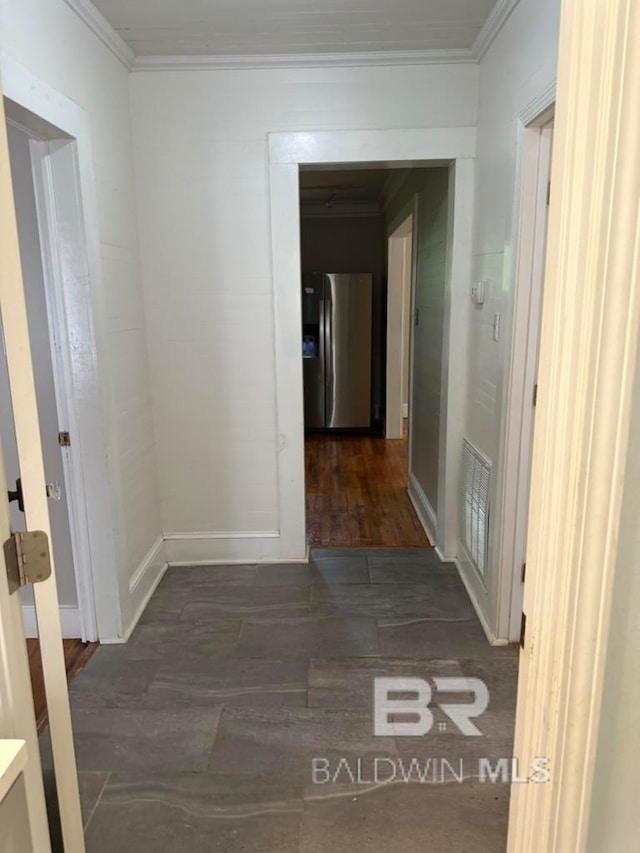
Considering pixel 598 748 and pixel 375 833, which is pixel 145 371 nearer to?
pixel 375 833

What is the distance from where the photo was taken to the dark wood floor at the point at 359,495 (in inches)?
142

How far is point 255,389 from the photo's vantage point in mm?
3074

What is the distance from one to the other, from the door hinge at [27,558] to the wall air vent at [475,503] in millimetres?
1982

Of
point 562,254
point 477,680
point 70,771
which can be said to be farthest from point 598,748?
point 477,680

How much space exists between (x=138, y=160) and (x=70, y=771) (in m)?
2.62

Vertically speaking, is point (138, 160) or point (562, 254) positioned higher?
point (138, 160)

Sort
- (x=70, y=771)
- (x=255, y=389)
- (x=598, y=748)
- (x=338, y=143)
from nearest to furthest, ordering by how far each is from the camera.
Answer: (x=598, y=748) → (x=70, y=771) → (x=338, y=143) → (x=255, y=389)

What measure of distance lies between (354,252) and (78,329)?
4849 millimetres

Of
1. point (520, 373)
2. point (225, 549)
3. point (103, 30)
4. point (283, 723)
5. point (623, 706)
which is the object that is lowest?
point (283, 723)

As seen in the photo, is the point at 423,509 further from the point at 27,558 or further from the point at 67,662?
the point at 27,558

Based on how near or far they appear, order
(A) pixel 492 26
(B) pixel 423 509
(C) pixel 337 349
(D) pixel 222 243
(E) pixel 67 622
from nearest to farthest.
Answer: (A) pixel 492 26
(E) pixel 67 622
(D) pixel 222 243
(B) pixel 423 509
(C) pixel 337 349

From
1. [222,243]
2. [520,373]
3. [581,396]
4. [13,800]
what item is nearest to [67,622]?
[13,800]

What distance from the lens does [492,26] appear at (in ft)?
7.77

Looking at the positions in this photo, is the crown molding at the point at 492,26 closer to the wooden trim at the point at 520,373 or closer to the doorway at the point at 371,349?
the wooden trim at the point at 520,373
